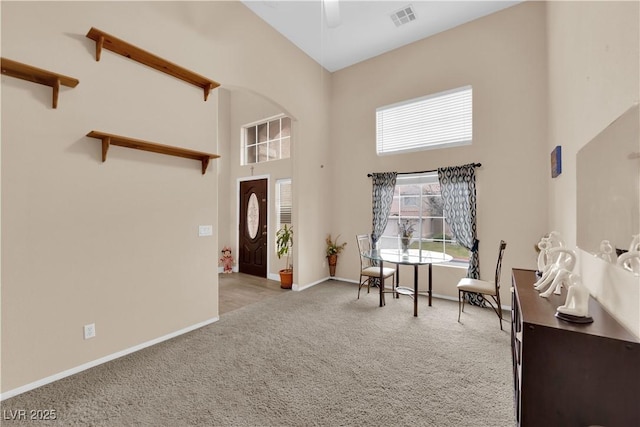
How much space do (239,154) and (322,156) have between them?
2255 mm

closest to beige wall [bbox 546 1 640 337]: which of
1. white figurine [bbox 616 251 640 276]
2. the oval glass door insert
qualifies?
white figurine [bbox 616 251 640 276]

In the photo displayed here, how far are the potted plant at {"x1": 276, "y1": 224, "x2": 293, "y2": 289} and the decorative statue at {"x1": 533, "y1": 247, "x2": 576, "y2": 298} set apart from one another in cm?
362

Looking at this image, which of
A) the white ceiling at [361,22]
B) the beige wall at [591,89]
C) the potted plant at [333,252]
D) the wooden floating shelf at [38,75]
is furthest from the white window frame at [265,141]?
the beige wall at [591,89]

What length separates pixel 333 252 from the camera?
525cm

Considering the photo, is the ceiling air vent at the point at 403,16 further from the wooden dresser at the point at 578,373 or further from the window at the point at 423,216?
the wooden dresser at the point at 578,373

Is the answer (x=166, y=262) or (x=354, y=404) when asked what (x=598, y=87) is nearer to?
(x=354, y=404)

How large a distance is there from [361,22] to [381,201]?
2.81 m

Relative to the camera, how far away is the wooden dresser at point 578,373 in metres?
1.13

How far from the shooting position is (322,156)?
206 inches

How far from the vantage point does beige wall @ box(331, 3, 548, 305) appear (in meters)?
3.53

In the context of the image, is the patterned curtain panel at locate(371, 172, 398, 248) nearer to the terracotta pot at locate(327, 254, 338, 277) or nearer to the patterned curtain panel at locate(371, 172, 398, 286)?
the patterned curtain panel at locate(371, 172, 398, 286)

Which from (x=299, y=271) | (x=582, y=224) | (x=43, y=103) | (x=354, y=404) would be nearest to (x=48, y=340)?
(x=43, y=103)

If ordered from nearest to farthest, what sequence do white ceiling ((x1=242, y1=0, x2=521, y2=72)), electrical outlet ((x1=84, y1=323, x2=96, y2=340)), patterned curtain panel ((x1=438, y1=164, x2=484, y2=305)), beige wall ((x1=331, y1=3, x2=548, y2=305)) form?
electrical outlet ((x1=84, y1=323, x2=96, y2=340)), beige wall ((x1=331, y1=3, x2=548, y2=305)), white ceiling ((x1=242, y1=0, x2=521, y2=72)), patterned curtain panel ((x1=438, y1=164, x2=484, y2=305))

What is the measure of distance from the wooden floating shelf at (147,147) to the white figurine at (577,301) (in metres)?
3.31
